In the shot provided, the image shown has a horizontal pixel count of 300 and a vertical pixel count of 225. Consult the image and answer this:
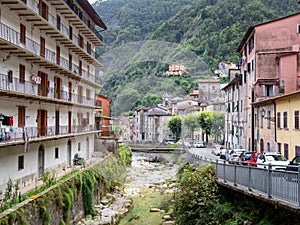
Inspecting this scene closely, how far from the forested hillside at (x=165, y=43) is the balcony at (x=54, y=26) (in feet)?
11.2

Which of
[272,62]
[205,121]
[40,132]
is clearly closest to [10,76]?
[40,132]

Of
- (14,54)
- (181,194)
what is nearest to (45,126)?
(14,54)

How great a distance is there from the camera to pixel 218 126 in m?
68.3

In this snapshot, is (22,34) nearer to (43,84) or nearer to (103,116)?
(43,84)

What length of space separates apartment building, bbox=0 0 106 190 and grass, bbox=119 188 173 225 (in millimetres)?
7999

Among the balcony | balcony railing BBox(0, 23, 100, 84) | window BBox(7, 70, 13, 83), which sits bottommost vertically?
window BBox(7, 70, 13, 83)

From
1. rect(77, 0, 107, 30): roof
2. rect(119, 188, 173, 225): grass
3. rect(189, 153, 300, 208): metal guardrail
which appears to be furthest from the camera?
rect(77, 0, 107, 30): roof

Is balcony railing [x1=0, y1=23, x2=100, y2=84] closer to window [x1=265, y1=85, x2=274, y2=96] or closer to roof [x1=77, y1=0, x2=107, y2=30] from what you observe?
roof [x1=77, y1=0, x2=107, y2=30]

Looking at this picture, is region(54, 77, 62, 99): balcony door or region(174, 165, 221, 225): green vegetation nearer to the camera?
region(174, 165, 221, 225): green vegetation

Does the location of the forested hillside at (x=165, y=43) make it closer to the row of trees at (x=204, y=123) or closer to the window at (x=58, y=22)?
the window at (x=58, y=22)

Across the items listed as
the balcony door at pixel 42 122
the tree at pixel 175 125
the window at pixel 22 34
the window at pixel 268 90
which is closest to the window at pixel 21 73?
the window at pixel 22 34

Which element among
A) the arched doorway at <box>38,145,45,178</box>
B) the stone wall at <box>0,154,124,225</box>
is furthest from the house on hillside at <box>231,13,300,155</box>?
the arched doorway at <box>38,145,45,178</box>

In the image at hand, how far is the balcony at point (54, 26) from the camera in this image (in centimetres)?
2650

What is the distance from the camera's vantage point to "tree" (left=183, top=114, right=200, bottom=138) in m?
73.9
